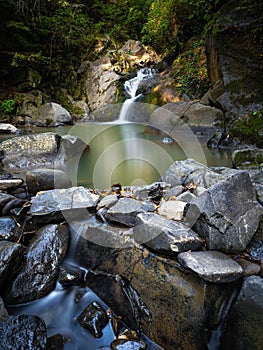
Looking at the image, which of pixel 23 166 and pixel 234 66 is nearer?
pixel 23 166

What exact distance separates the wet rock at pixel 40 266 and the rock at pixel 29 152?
2.79m

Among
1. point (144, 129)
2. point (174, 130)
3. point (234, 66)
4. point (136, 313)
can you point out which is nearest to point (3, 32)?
point (144, 129)

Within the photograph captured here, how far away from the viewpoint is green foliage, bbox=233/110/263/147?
5.31 m

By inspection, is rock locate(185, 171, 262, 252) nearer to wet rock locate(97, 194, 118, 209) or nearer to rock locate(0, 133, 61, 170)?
wet rock locate(97, 194, 118, 209)

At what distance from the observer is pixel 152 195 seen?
268cm

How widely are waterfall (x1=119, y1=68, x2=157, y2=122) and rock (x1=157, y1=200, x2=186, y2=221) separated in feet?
28.2

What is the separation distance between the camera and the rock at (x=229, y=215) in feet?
5.88

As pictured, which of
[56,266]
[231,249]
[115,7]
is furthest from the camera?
[115,7]

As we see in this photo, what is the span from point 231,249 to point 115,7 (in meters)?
19.6

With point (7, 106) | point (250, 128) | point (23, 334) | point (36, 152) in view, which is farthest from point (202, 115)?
point (7, 106)

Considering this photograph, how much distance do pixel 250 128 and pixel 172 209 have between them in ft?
14.3

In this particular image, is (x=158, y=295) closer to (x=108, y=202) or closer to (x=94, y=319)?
(x=94, y=319)

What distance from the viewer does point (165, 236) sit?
Result: 1.80m

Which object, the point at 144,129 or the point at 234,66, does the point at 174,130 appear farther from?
the point at 234,66
